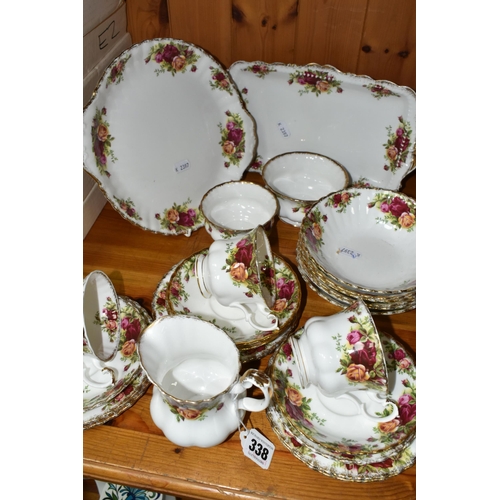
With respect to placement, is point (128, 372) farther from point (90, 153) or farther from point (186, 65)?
point (186, 65)

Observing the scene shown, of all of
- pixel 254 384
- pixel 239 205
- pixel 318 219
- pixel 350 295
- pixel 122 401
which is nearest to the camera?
pixel 254 384

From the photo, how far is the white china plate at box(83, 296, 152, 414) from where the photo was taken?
0.74m

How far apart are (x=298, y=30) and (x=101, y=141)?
1.66 feet

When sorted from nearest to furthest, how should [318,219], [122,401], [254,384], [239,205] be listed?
1. [254,384]
2. [122,401]
3. [318,219]
4. [239,205]

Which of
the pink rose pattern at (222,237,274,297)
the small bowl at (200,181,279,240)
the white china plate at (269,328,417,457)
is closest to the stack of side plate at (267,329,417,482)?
the white china plate at (269,328,417,457)

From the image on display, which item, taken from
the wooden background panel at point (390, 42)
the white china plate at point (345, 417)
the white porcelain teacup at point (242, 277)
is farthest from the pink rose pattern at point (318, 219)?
the wooden background panel at point (390, 42)

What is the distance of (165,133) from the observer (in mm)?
1002

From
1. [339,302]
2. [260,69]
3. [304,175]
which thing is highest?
[260,69]

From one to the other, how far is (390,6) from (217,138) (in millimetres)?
457

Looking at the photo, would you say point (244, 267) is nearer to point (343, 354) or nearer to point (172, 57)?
point (343, 354)

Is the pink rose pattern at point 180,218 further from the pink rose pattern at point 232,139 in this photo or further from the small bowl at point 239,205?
the pink rose pattern at point 232,139

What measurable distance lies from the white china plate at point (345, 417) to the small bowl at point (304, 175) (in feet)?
1.36

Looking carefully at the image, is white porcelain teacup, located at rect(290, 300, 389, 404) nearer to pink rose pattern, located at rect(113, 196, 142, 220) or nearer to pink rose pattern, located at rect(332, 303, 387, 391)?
pink rose pattern, located at rect(332, 303, 387, 391)

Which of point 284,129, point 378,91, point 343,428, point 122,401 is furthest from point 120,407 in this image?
point 378,91
